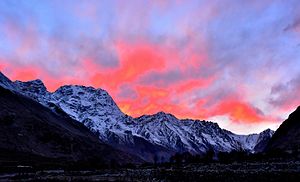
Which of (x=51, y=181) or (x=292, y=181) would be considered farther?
(x=51, y=181)

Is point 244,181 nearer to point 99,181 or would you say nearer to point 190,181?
point 190,181

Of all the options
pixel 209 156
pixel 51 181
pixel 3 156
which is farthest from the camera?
pixel 3 156

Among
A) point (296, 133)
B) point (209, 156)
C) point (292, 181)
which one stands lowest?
point (292, 181)

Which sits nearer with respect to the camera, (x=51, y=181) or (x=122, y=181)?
(x=122, y=181)

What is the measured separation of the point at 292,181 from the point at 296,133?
16174 cm

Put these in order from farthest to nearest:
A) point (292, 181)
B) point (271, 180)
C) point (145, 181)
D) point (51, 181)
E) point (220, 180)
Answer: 1. point (51, 181)
2. point (145, 181)
3. point (220, 180)
4. point (271, 180)
5. point (292, 181)

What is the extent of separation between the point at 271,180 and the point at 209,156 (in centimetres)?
12667

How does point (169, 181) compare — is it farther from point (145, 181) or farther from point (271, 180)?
point (271, 180)

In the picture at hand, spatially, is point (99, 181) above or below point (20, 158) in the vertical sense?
below

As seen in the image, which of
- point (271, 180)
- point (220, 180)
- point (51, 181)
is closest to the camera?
point (271, 180)

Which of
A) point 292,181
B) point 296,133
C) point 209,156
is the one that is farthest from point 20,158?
point 292,181

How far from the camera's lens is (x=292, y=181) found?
44.1 meters

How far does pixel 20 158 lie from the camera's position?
7781 inches

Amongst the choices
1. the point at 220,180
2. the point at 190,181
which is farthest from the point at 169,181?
the point at 220,180
